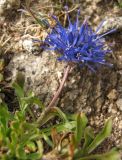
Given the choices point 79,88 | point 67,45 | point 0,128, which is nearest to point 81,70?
point 79,88

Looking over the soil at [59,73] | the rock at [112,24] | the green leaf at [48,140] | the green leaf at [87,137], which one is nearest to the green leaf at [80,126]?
the green leaf at [87,137]

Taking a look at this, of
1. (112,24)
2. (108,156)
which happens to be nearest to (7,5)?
(112,24)

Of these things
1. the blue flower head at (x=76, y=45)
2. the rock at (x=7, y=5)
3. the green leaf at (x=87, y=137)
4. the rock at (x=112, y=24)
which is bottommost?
the green leaf at (x=87, y=137)

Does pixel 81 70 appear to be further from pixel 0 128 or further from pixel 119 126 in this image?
pixel 0 128

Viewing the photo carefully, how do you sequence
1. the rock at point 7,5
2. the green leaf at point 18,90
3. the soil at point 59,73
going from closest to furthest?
the green leaf at point 18,90
the soil at point 59,73
the rock at point 7,5

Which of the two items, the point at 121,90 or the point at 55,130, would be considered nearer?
the point at 55,130

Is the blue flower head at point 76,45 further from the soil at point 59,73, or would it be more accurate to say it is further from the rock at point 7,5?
the rock at point 7,5

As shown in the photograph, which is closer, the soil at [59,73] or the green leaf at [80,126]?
the green leaf at [80,126]

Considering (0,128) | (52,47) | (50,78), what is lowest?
(0,128)

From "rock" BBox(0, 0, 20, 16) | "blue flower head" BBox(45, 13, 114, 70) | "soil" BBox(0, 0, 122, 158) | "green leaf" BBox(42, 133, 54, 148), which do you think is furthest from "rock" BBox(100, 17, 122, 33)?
"green leaf" BBox(42, 133, 54, 148)
